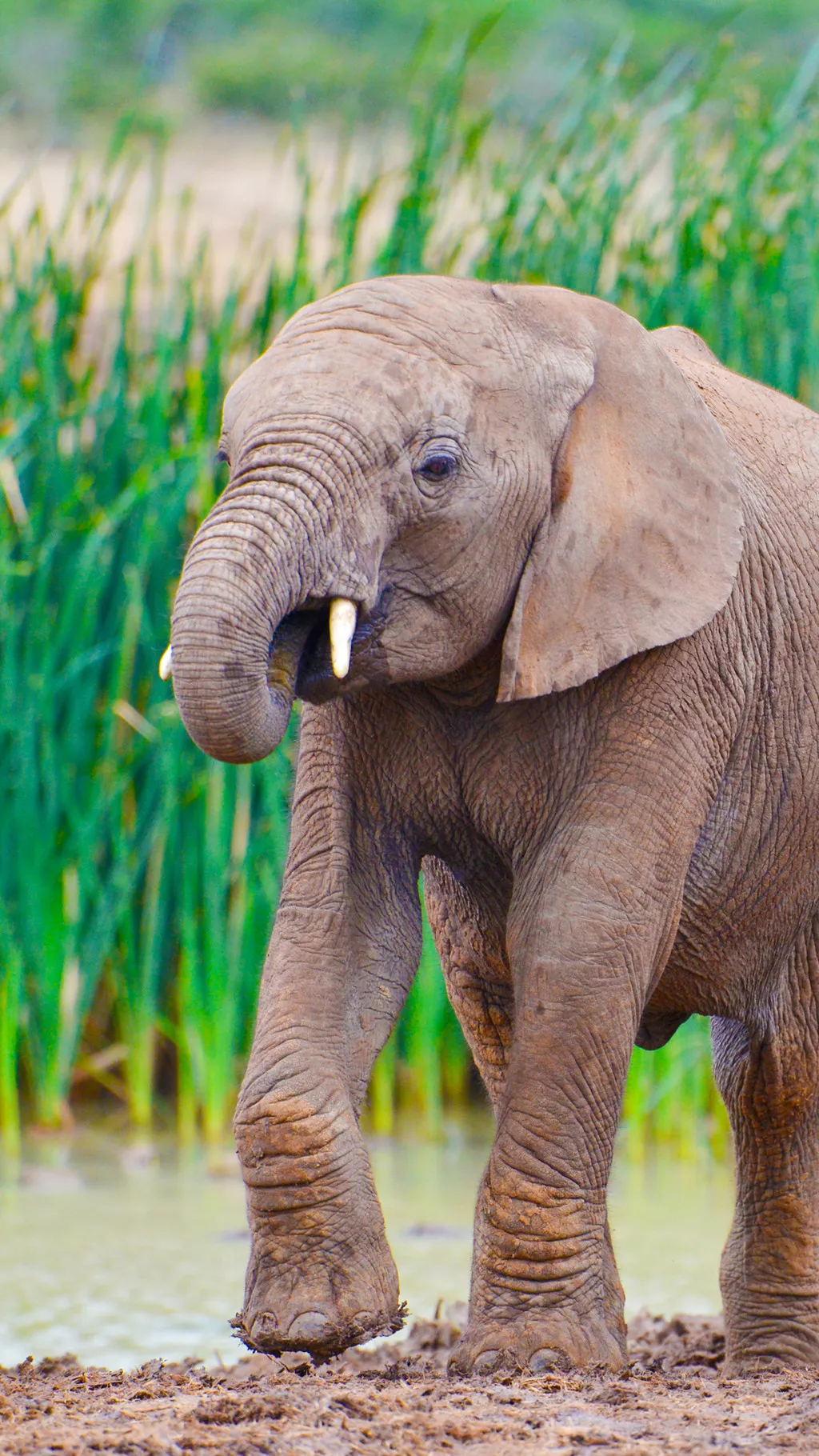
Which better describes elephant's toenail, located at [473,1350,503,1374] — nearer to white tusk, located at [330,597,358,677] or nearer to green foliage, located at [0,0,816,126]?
white tusk, located at [330,597,358,677]

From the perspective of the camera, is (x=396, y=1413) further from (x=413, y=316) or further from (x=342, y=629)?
(x=413, y=316)

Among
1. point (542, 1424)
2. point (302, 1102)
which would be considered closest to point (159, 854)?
point (302, 1102)

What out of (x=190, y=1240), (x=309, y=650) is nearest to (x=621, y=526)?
(x=309, y=650)

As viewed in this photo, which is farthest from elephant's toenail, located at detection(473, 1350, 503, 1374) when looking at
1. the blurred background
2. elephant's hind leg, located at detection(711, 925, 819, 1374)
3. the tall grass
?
the tall grass

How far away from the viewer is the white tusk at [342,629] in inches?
112

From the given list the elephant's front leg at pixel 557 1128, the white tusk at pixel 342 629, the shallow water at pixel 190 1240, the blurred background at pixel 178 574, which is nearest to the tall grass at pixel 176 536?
the blurred background at pixel 178 574

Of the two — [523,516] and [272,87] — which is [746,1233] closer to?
[523,516]

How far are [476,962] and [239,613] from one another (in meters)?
1.24

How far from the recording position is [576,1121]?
126 inches

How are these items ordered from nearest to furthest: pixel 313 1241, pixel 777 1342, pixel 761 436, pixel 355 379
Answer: pixel 355 379
pixel 313 1241
pixel 761 436
pixel 777 1342

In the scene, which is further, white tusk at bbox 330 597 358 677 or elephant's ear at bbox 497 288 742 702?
elephant's ear at bbox 497 288 742 702

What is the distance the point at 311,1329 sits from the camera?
307cm

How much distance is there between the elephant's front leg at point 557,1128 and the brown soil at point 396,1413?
0.09 metres

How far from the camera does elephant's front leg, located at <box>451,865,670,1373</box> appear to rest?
3184 millimetres
